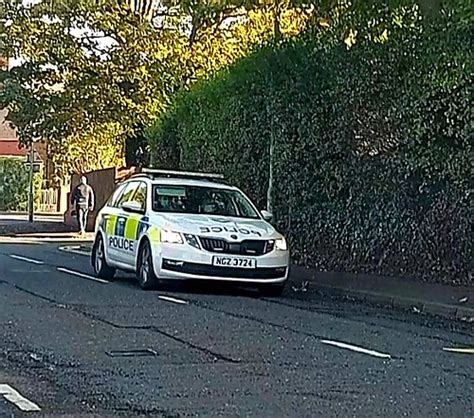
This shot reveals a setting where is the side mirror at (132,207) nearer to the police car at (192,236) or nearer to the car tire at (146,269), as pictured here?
the police car at (192,236)

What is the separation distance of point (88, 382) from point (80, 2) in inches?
1011

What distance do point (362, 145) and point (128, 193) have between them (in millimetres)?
4128

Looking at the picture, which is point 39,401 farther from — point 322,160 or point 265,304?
point 322,160

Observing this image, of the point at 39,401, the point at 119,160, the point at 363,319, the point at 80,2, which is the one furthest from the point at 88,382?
the point at 119,160

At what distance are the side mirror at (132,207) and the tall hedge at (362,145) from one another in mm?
4153

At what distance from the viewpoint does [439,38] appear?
1611 centimetres

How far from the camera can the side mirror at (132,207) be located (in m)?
16.2

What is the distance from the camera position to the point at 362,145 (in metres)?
19.1

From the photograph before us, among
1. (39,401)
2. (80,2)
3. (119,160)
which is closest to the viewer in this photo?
(39,401)

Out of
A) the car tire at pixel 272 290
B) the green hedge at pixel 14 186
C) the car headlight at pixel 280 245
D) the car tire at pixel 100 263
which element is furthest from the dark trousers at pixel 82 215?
the green hedge at pixel 14 186

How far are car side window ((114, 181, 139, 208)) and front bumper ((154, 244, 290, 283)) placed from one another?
211 cm

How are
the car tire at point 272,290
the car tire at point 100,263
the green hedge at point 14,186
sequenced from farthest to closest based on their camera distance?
the green hedge at point 14,186, the car tire at point 100,263, the car tire at point 272,290

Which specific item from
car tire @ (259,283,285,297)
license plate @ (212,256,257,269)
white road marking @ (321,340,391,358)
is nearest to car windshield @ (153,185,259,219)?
car tire @ (259,283,285,297)

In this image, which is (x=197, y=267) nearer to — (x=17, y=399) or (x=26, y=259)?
(x=26, y=259)
